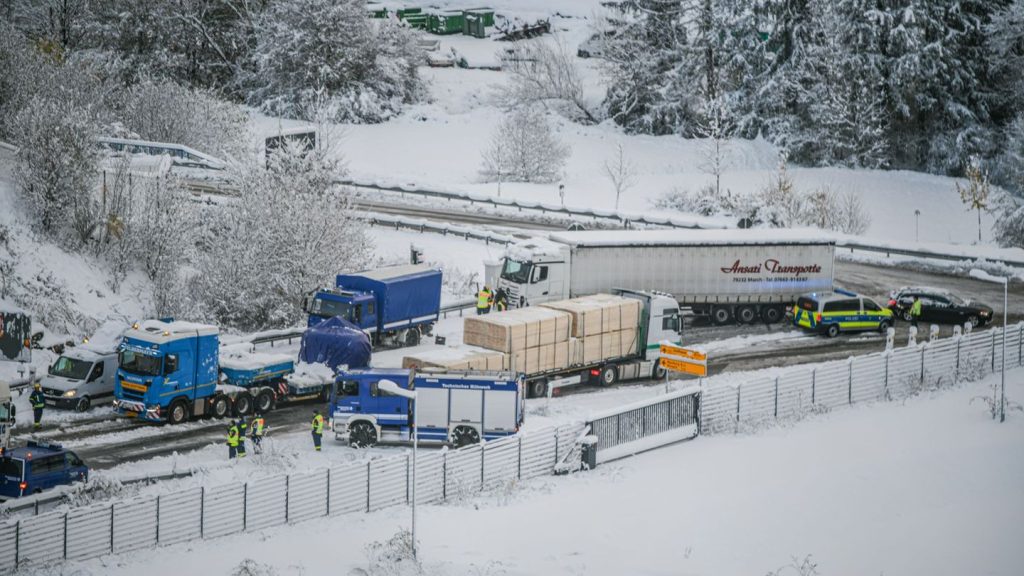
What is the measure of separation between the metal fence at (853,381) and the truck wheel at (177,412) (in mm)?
14303

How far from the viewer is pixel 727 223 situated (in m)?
66.5

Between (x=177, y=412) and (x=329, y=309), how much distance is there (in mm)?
8201

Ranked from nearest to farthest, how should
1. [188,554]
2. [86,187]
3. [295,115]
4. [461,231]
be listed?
[188,554] → [86,187] → [461,231] → [295,115]

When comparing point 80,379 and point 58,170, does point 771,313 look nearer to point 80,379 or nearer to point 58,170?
point 80,379

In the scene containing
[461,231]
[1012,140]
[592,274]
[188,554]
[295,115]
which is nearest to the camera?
[188,554]

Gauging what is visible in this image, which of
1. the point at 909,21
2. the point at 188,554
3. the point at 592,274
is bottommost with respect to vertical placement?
the point at 188,554

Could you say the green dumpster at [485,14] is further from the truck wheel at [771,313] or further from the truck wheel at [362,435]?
the truck wheel at [362,435]

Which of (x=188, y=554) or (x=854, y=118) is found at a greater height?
(x=854, y=118)

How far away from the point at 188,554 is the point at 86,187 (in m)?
29.9

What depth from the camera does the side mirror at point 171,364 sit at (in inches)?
1363

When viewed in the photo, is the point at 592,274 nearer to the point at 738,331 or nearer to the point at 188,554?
the point at 738,331

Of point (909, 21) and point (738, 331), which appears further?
point (909, 21)

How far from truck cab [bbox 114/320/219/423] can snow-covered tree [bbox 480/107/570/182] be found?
142ft

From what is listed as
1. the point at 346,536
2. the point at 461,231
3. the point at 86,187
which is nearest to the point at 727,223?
the point at 461,231
